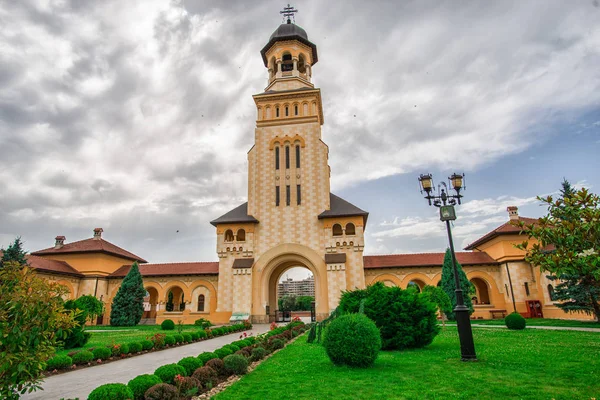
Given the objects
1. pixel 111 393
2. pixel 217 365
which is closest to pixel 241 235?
pixel 217 365

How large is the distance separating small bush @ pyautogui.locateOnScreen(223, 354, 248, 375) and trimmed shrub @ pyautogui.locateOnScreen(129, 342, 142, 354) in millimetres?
5461

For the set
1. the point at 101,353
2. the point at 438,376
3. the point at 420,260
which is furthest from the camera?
the point at 420,260

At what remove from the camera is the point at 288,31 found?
32312 mm

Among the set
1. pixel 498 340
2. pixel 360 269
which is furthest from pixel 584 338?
pixel 360 269

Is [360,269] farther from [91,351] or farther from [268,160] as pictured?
[91,351]

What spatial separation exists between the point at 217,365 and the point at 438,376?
4.67 m

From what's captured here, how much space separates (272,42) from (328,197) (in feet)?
50.3

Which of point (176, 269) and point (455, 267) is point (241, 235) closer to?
point (176, 269)

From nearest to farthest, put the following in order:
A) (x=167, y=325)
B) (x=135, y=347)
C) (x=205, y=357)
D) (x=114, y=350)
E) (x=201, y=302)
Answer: (x=205, y=357), (x=114, y=350), (x=135, y=347), (x=167, y=325), (x=201, y=302)

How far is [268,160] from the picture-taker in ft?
96.1

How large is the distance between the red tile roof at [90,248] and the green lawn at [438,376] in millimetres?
26881

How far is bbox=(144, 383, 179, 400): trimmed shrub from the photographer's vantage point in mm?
5672

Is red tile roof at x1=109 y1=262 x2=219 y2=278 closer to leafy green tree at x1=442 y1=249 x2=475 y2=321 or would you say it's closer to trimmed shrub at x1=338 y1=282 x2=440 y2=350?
leafy green tree at x1=442 y1=249 x2=475 y2=321

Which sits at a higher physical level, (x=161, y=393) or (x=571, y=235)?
(x=571, y=235)
